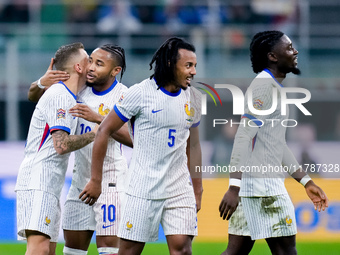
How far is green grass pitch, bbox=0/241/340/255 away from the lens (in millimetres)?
10873

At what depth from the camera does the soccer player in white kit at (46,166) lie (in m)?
6.31

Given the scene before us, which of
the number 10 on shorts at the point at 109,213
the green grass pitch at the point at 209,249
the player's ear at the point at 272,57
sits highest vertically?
the player's ear at the point at 272,57

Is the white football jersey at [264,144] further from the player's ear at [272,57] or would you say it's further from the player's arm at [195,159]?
the player's arm at [195,159]

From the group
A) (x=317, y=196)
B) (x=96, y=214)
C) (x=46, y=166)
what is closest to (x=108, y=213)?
(x=96, y=214)

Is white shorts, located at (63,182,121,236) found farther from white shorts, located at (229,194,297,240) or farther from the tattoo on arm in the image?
white shorts, located at (229,194,297,240)

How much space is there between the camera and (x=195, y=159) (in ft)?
21.0

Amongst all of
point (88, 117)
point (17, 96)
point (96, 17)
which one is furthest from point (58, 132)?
point (96, 17)

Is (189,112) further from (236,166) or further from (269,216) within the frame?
(269,216)

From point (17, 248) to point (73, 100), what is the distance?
215 inches

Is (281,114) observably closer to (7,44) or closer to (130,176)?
(130,176)

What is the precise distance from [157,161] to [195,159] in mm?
584

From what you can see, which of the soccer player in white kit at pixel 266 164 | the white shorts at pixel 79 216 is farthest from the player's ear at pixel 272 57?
the white shorts at pixel 79 216

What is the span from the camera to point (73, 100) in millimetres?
6531

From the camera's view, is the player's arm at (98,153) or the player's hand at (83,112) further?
the player's hand at (83,112)
